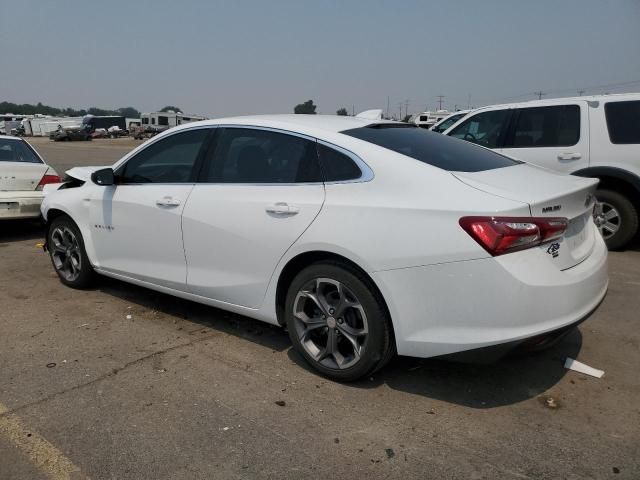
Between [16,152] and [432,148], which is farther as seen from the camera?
[16,152]

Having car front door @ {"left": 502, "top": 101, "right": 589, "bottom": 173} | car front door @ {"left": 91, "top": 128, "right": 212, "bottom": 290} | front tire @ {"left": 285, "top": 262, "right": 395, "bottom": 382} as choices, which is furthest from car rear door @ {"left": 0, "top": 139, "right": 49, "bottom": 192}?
car front door @ {"left": 502, "top": 101, "right": 589, "bottom": 173}

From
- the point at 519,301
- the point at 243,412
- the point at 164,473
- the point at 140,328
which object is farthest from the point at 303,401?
the point at 140,328

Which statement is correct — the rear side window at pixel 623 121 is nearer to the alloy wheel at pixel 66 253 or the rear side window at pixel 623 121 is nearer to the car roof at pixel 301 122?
the car roof at pixel 301 122

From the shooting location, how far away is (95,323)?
4.40 m

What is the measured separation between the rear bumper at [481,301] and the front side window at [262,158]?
0.93m

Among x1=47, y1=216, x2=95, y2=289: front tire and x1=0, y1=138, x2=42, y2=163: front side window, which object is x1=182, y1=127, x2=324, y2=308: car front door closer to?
x1=47, y1=216, x2=95, y2=289: front tire

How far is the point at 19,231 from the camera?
8.55 meters

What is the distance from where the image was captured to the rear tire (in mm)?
6453

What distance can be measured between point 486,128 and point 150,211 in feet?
16.8

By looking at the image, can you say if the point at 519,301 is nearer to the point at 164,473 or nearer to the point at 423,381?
the point at 423,381

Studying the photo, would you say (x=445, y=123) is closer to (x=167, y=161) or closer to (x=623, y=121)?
(x=623, y=121)

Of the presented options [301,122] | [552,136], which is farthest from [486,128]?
[301,122]

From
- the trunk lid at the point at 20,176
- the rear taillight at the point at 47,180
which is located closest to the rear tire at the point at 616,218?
the rear taillight at the point at 47,180

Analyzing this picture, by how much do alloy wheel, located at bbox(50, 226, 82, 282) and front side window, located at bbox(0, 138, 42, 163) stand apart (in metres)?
3.27
